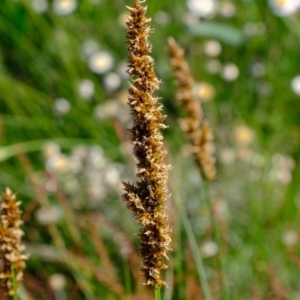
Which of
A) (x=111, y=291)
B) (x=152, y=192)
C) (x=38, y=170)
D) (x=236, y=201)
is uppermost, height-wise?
(x=38, y=170)

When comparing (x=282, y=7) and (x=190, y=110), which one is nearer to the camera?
(x=190, y=110)

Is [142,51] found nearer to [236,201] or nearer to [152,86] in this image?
[152,86]

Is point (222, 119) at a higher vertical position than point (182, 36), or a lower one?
lower

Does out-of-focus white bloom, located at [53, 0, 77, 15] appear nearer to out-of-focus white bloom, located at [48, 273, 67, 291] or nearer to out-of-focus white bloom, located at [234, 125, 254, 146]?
out-of-focus white bloom, located at [234, 125, 254, 146]

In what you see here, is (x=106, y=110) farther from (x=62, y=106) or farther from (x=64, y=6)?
(x=64, y=6)

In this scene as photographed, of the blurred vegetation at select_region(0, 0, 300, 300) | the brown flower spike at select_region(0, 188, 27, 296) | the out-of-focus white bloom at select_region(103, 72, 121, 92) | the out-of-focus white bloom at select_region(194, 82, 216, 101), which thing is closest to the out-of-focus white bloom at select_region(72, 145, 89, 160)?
the blurred vegetation at select_region(0, 0, 300, 300)

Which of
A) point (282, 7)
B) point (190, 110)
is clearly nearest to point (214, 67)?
point (282, 7)

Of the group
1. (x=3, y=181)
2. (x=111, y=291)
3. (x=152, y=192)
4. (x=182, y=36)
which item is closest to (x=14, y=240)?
(x=152, y=192)
